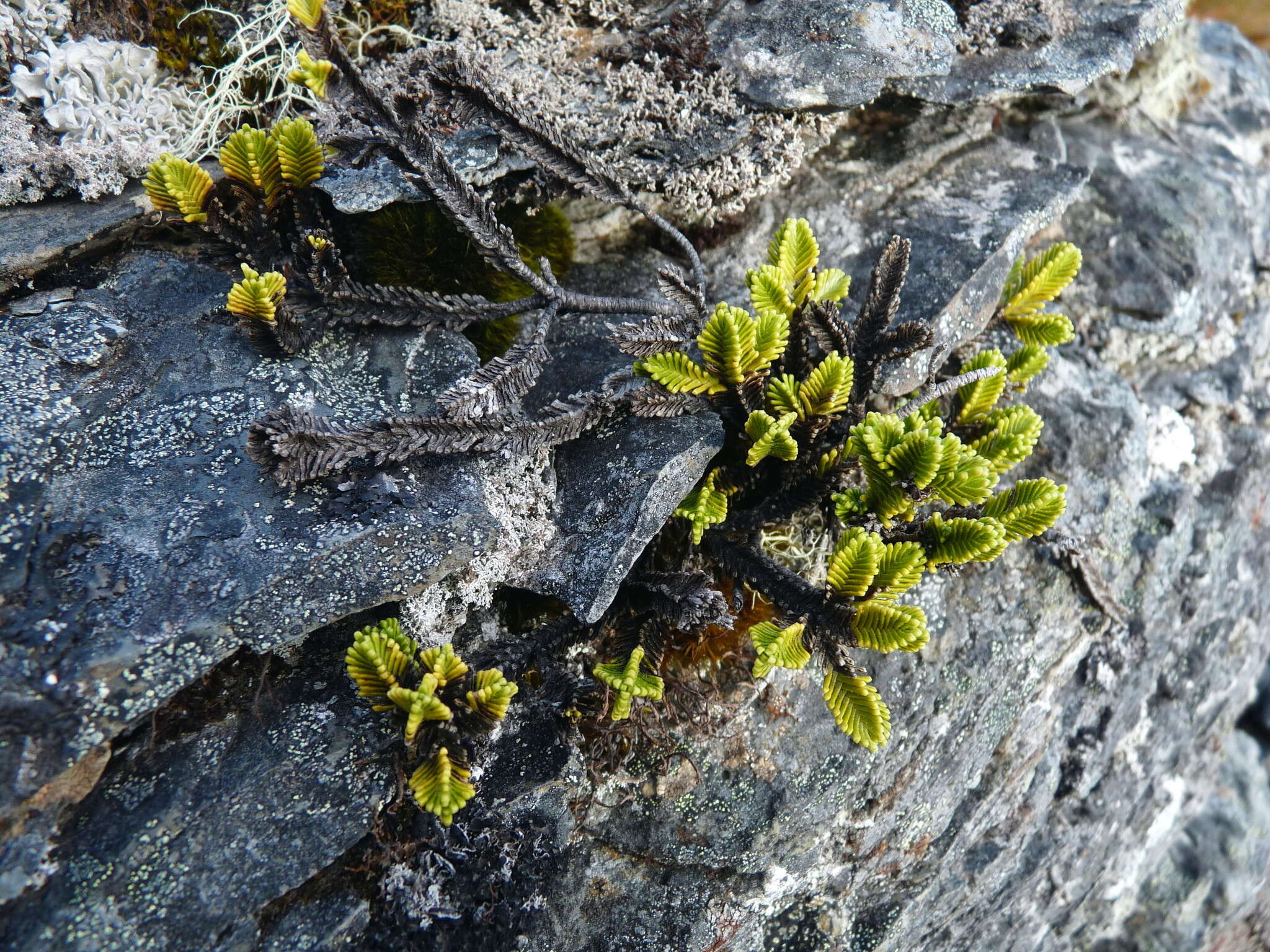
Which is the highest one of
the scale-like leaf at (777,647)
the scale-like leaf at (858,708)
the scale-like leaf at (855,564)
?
the scale-like leaf at (855,564)

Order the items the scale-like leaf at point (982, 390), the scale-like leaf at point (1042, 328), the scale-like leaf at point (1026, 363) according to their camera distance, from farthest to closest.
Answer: the scale-like leaf at point (1042, 328) < the scale-like leaf at point (1026, 363) < the scale-like leaf at point (982, 390)

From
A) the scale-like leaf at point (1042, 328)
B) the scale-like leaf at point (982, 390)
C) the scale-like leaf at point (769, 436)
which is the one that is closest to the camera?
the scale-like leaf at point (769, 436)

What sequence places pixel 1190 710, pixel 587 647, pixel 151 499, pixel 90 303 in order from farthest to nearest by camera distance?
pixel 1190 710 → pixel 587 647 → pixel 90 303 → pixel 151 499

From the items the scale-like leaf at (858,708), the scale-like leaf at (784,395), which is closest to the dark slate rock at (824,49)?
the scale-like leaf at (784,395)

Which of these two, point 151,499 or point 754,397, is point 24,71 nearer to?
point 151,499

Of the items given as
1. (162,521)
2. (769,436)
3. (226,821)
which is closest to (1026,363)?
(769,436)

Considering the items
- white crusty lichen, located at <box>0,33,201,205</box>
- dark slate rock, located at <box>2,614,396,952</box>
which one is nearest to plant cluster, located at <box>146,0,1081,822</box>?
dark slate rock, located at <box>2,614,396,952</box>

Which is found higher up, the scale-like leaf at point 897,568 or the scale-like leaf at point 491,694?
the scale-like leaf at point 897,568

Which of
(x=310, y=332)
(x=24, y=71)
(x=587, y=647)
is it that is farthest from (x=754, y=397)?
(x=24, y=71)

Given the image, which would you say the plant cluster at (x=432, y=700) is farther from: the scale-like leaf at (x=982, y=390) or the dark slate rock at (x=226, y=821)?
the scale-like leaf at (x=982, y=390)
